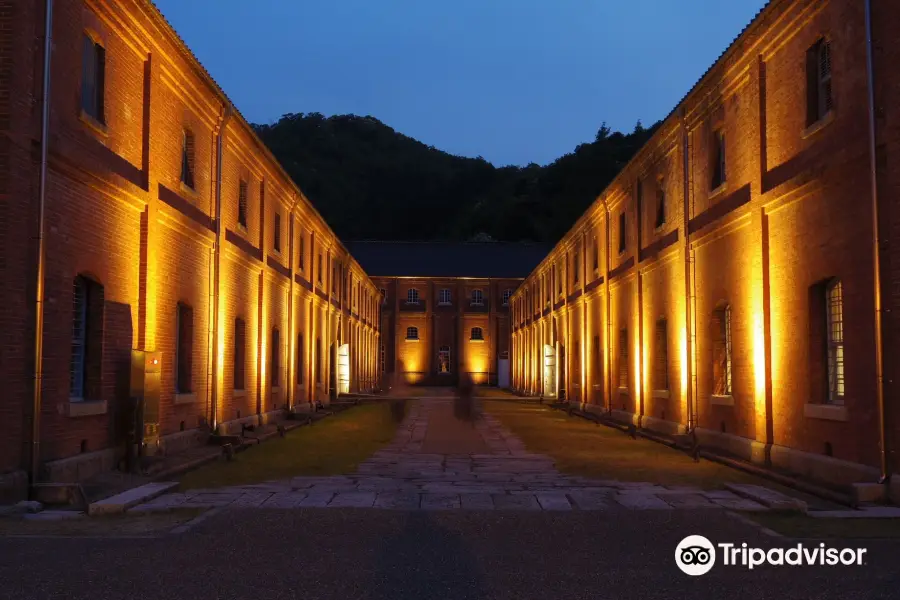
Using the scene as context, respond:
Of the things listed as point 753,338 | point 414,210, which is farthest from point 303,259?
point 414,210

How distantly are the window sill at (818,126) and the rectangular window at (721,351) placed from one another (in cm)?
479

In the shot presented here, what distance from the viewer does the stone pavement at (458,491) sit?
10.0 metres

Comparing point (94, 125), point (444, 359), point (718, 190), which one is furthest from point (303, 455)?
point (444, 359)

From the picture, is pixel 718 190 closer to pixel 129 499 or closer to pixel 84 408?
pixel 84 408

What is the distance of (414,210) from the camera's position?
11819cm

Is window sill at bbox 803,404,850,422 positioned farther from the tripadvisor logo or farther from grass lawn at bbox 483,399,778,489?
the tripadvisor logo

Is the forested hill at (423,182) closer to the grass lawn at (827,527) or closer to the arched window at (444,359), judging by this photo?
the arched window at (444,359)

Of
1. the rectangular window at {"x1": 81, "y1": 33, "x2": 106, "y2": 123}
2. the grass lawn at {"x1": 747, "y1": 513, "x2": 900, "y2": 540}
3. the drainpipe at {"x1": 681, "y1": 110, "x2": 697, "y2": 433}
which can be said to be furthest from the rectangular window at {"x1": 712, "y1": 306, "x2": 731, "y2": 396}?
the rectangular window at {"x1": 81, "y1": 33, "x2": 106, "y2": 123}

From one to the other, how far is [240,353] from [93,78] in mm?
9465

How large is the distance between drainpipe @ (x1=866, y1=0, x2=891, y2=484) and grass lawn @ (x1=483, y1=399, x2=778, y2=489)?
7.48 ft

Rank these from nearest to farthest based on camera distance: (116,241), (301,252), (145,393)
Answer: (116,241) → (145,393) → (301,252)

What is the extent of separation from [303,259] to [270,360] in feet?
22.2

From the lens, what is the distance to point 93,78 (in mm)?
12633

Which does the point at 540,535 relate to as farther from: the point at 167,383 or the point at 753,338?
the point at 167,383
